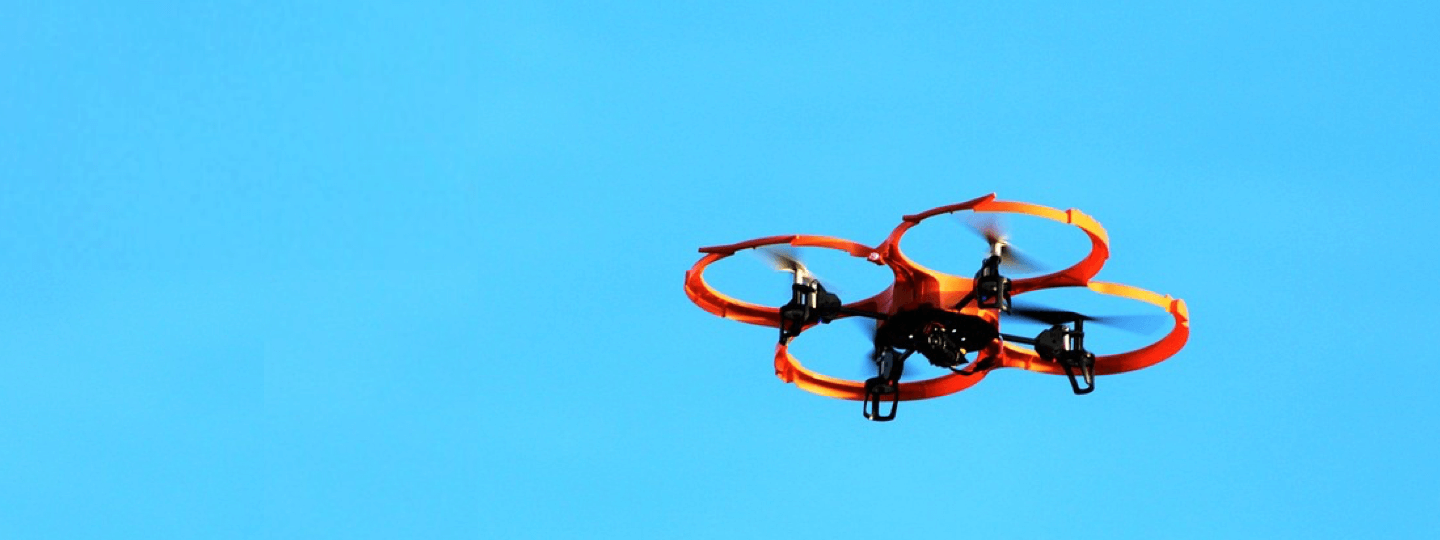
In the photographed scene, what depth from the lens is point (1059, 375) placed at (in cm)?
2153

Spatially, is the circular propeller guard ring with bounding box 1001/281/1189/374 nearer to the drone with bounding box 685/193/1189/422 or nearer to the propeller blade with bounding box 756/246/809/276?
the drone with bounding box 685/193/1189/422

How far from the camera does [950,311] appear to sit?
20.0 m

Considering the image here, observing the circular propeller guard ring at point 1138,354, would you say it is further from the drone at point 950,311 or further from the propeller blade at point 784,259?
the propeller blade at point 784,259

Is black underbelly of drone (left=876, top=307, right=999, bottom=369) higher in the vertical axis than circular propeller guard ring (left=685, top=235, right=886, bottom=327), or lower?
lower

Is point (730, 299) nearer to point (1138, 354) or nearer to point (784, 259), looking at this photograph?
point (784, 259)

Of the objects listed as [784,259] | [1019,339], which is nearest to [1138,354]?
[1019,339]

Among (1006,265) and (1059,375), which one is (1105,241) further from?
(1059,375)

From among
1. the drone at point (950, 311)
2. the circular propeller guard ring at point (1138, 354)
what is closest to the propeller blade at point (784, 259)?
the drone at point (950, 311)

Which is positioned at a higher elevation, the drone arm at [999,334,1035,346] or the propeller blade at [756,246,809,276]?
the propeller blade at [756,246,809,276]

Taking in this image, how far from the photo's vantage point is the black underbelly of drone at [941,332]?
2012 centimetres

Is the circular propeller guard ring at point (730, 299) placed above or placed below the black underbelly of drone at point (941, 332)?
above

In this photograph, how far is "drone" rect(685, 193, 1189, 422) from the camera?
64.5 feet

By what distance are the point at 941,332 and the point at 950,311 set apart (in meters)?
0.27

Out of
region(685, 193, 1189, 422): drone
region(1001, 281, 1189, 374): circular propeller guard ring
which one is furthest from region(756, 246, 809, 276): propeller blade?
region(1001, 281, 1189, 374): circular propeller guard ring
